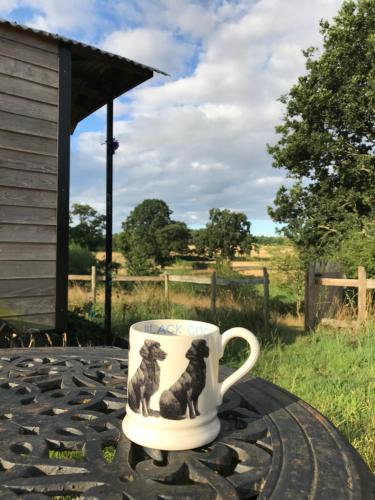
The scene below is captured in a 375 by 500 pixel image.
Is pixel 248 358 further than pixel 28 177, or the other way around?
pixel 28 177

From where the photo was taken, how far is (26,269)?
11.5ft

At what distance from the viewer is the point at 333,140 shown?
42.4 ft

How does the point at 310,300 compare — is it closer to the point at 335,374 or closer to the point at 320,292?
the point at 320,292

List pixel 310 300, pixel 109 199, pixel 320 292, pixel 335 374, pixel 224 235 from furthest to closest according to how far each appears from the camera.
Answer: pixel 224 235 < pixel 320 292 < pixel 310 300 < pixel 109 199 < pixel 335 374

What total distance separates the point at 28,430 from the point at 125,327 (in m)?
5.09

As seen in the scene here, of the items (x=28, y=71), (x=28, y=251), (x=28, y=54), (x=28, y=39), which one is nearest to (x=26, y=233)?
(x=28, y=251)

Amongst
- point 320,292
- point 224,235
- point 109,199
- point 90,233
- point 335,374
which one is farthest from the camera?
point 224,235

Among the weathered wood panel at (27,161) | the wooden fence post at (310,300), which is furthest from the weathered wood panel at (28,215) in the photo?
the wooden fence post at (310,300)

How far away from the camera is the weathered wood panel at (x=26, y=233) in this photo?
3.42 m

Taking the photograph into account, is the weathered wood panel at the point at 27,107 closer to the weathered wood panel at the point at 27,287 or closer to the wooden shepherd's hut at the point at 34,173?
the wooden shepherd's hut at the point at 34,173

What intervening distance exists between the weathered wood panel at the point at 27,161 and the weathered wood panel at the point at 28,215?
37 cm

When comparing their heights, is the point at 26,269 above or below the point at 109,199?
below

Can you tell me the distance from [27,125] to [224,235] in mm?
37564

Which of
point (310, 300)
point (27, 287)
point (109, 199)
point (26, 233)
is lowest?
point (310, 300)
